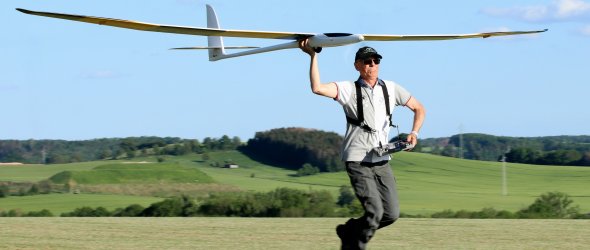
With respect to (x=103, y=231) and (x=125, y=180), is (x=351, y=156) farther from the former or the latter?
(x=125, y=180)

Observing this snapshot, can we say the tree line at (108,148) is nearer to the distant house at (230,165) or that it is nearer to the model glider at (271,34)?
the distant house at (230,165)

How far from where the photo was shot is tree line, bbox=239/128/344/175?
60.7m

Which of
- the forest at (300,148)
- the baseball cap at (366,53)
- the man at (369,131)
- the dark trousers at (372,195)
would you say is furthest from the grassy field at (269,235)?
the forest at (300,148)

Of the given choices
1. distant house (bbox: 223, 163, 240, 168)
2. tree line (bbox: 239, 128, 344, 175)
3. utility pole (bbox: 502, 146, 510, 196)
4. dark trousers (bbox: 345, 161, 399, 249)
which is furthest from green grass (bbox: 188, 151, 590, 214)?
dark trousers (bbox: 345, 161, 399, 249)

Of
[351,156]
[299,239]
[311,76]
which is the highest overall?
[311,76]

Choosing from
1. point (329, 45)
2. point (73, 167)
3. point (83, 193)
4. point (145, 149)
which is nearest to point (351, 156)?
point (329, 45)

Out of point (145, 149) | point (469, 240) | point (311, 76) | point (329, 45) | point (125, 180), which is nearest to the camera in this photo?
point (311, 76)

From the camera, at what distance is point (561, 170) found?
5934 cm

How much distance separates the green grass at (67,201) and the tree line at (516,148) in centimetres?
2125

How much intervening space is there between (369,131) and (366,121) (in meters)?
0.09

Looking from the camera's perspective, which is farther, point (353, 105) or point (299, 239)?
point (299, 239)

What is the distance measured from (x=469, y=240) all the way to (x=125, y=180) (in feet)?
140

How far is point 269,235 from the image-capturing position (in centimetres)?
1203

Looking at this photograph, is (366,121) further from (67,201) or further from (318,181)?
(318,181)
